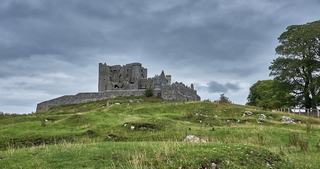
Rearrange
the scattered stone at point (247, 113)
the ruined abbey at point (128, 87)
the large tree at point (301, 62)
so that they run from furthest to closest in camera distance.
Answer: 1. the ruined abbey at point (128, 87)
2. the large tree at point (301, 62)
3. the scattered stone at point (247, 113)

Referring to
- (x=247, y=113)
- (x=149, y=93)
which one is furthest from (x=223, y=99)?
(x=149, y=93)

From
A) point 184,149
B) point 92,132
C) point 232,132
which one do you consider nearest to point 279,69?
point 232,132

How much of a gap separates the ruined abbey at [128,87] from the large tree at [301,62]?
77.1ft

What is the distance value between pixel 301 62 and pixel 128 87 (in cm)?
5019

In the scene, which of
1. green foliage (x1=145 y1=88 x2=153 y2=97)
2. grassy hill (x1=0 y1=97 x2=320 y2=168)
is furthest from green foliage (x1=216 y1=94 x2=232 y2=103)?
green foliage (x1=145 y1=88 x2=153 y2=97)

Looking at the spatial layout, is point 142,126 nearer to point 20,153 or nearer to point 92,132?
point 92,132

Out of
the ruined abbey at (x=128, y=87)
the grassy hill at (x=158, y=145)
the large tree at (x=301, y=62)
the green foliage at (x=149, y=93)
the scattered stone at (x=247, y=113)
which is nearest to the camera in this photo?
the grassy hill at (x=158, y=145)

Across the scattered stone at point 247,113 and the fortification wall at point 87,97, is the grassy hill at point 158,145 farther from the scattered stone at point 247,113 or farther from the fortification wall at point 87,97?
the fortification wall at point 87,97

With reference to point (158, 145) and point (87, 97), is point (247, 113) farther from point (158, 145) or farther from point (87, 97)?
point (87, 97)

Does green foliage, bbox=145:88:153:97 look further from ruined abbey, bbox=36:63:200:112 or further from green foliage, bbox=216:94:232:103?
green foliage, bbox=216:94:232:103

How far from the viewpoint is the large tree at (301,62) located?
1811 inches

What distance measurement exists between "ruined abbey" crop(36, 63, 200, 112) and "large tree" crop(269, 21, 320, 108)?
925 inches

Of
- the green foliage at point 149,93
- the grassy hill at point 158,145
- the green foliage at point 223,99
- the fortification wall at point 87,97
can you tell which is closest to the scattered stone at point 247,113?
the grassy hill at point 158,145

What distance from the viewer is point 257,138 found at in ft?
61.8
